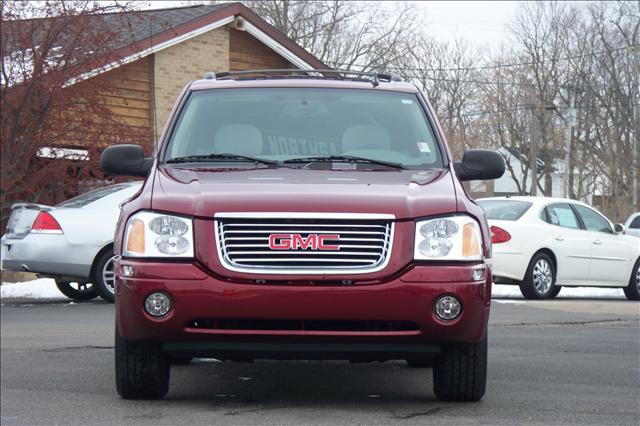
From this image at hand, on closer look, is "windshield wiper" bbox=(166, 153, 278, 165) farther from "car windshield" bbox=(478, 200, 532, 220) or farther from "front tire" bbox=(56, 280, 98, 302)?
"car windshield" bbox=(478, 200, 532, 220)

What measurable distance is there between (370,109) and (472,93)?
53714 mm

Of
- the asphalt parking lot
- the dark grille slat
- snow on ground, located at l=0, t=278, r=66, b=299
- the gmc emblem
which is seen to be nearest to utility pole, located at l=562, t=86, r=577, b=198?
snow on ground, located at l=0, t=278, r=66, b=299

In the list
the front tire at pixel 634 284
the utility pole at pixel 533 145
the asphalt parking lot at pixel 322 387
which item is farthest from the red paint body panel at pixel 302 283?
the utility pole at pixel 533 145

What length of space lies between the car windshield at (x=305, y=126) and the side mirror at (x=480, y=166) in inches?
6.5

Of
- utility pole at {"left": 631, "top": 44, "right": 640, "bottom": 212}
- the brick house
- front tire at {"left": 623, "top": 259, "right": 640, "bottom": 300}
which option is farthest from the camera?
utility pole at {"left": 631, "top": 44, "right": 640, "bottom": 212}

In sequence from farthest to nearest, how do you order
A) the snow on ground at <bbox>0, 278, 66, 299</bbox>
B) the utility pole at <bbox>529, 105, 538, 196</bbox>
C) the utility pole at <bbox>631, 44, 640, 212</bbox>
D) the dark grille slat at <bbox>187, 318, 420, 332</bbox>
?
the utility pole at <bbox>529, 105, 538, 196</bbox> → the utility pole at <bbox>631, 44, 640, 212</bbox> → the snow on ground at <bbox>0, 278, 66, 299</bbox> → the dark grille slat at <bbox>187, 318, 420, 332</bbox>

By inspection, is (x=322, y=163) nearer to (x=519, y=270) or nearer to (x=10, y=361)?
(x=10, y=361)

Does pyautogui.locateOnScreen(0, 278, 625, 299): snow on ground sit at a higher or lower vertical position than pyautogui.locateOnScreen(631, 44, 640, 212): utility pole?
lower

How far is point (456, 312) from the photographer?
5.69m

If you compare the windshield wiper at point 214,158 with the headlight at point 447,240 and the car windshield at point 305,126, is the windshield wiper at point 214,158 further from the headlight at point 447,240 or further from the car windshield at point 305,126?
the headlight at point 447,240

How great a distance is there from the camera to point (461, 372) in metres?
6.14

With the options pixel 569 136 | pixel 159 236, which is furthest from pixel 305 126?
pixel 569 136

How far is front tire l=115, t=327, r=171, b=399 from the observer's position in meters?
6.00

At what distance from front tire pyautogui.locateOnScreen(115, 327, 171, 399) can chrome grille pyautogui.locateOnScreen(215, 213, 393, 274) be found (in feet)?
2.36
